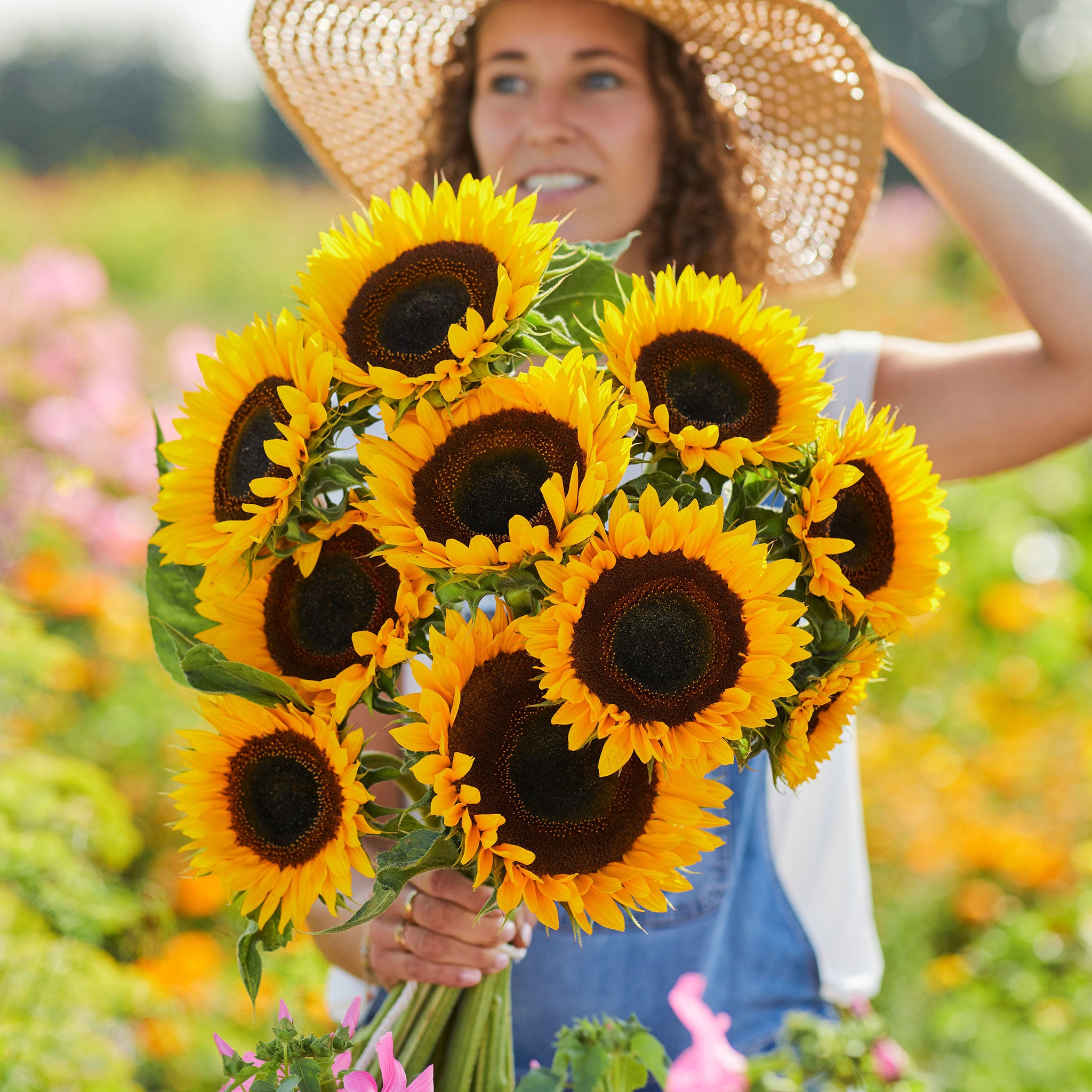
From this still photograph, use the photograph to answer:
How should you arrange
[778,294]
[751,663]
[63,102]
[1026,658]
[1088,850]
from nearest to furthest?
[751,663] < [778,294] < [1088,850] < [1026,658] < [63,102]

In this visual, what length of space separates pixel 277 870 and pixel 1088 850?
6.95 feet

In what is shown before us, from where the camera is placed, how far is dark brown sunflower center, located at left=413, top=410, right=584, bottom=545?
2.00 ft

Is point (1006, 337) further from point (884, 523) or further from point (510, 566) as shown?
point (510, 566)

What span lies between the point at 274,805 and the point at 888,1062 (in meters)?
0.76

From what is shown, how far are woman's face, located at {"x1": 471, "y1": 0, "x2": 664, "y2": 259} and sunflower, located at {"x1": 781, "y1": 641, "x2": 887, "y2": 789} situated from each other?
760 millimetres

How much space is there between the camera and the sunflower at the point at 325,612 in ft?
2.06

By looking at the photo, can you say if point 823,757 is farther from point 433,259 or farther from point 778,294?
point 778,294

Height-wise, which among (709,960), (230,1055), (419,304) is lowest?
(230,1055)

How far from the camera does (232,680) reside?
0.65 metres

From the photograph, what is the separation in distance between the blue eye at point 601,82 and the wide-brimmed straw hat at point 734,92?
0.26 feet

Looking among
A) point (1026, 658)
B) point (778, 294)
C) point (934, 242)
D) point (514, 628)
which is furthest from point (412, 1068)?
point (934, 242)

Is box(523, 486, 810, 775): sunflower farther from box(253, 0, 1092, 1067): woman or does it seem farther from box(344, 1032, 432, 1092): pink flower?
box(253, 0, 1092, 1067): woman

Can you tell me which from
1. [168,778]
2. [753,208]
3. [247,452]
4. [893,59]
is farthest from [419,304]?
[893,59]

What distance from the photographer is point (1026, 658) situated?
9.75ft
